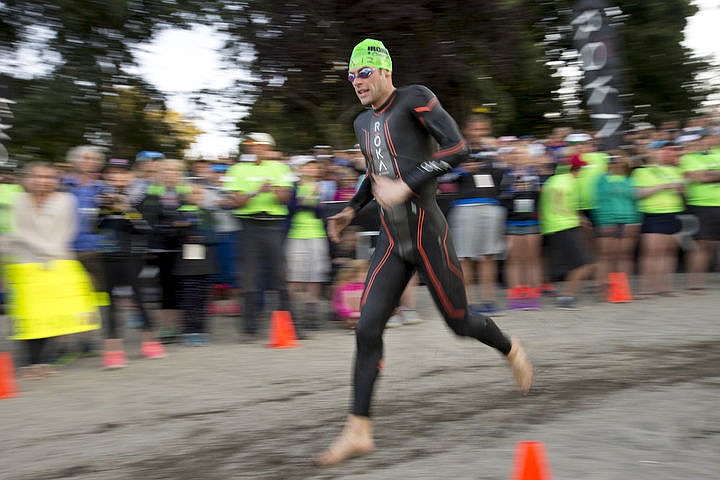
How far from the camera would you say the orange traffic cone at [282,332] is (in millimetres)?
8023

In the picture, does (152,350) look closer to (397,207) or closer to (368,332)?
(368,332)

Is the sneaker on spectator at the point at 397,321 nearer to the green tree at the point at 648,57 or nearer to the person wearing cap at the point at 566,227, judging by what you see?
the person wearing cap at the point at 566,227

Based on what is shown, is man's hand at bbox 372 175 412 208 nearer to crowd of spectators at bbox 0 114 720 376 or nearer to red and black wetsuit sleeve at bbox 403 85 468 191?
red and black wetsuit sleeve at bbox 403 85 468 191

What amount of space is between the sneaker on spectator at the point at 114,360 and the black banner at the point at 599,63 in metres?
7.05

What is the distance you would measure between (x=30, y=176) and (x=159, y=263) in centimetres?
166

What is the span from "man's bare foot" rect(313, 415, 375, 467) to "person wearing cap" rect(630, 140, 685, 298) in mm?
6680

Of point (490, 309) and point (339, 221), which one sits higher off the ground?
point (339, 221)

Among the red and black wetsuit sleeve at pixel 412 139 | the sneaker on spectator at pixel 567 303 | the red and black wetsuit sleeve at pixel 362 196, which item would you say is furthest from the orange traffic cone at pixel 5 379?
the sneaker on spectator at pixel 567 303

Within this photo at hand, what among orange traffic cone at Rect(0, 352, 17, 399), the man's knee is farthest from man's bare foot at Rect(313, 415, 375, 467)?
orange traffic cone at Rect(0, 352, 17, 399)

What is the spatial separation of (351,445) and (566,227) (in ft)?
19.2

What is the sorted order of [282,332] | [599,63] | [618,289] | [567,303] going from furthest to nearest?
[599,63]
[618,289]
[567,303]
[282,332]

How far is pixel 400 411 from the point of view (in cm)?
520

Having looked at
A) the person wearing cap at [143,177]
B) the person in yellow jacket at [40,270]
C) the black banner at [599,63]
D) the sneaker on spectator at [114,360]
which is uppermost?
the black banner at [599,63]

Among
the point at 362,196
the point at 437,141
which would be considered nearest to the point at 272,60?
the point at 362,196
